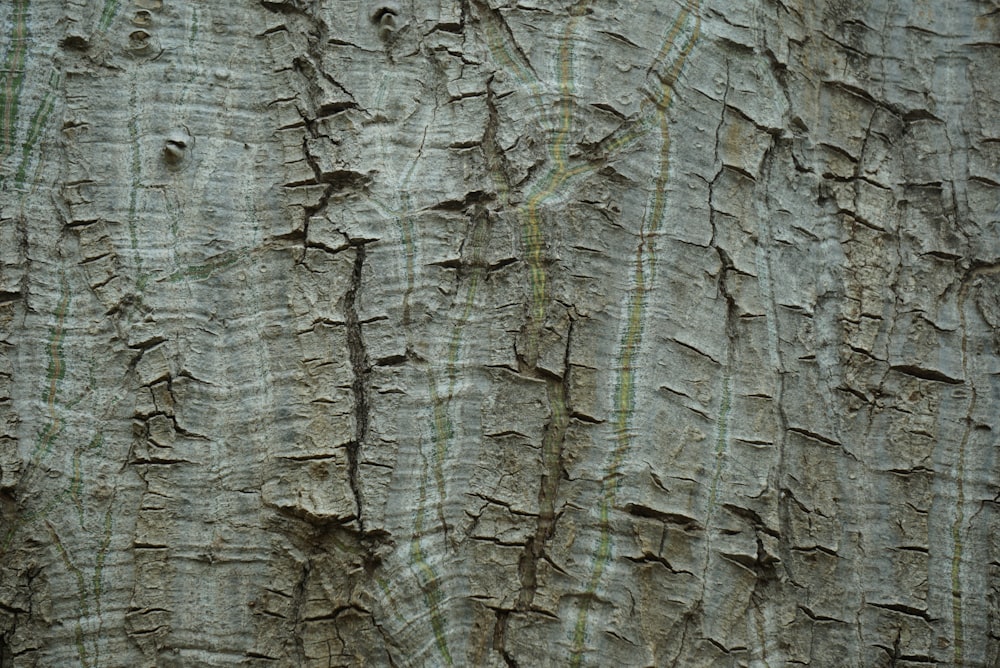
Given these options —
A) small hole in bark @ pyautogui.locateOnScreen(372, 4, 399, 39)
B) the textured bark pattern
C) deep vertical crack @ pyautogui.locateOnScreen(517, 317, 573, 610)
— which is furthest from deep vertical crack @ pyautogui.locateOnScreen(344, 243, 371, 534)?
small hole in bark @ pyautogui.locateOnScreen(372, 4, 399, 39)

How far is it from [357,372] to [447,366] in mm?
141

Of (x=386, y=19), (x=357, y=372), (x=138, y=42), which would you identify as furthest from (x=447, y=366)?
(x=138, y=42)

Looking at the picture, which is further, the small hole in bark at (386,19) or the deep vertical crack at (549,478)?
the small hole in bark at (386,19)

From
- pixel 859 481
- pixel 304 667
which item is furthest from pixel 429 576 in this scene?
pixel 859 481

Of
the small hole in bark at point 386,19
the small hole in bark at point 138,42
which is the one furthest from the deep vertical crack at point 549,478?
the small hole in bark at point 138,42

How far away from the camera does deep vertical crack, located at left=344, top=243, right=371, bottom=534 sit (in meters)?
1.32

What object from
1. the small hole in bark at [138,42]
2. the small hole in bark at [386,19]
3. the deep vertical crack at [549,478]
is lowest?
the deep vertical crack at [549,478]

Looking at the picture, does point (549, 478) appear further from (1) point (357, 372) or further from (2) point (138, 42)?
(2) point (138, 42)

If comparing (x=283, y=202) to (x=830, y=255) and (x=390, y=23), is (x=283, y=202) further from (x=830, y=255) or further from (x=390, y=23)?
(x=830, y=255)

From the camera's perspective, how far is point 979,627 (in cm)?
147

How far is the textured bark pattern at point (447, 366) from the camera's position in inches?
51.4

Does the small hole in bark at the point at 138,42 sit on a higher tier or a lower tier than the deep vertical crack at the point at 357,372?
higher

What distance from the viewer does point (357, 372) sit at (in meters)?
1.35

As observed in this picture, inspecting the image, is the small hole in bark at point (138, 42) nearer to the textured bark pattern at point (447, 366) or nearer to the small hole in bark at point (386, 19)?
the textured bark pattern at point (447, 366)
